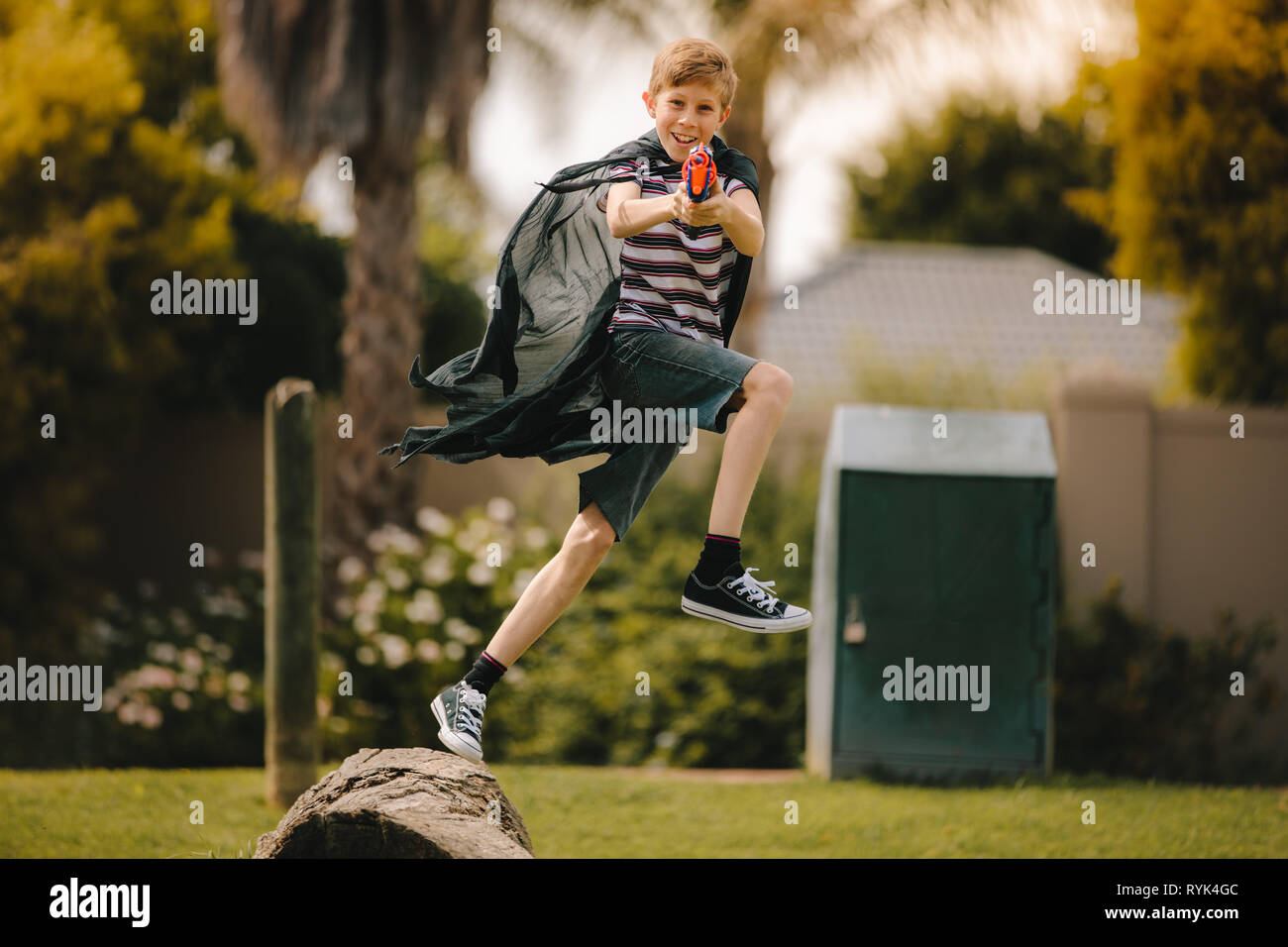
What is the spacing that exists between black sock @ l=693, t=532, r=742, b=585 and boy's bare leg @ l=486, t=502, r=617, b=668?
0.91ft

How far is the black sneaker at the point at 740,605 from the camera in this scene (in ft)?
11.1

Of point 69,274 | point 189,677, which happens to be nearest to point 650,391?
point 189,677

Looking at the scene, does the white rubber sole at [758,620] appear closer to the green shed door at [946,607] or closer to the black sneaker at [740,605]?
the black sneaker at [740,605]

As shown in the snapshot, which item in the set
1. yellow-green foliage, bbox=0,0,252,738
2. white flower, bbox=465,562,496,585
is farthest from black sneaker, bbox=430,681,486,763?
yellow-green foliage, bbox=0,0,252,738

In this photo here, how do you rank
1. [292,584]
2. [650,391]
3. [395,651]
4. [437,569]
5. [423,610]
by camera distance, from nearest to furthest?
[650,391], [292,584], [395,651], [423,610], [437,569]

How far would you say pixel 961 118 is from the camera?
87.9 ft

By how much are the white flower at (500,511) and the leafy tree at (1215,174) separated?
4.76 m

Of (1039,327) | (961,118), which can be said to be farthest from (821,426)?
(961,118)

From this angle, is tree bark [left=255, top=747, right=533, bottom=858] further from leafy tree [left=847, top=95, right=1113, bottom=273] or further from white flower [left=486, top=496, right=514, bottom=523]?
leafy tree [left=847, top=95, right=1113, bottom=273]

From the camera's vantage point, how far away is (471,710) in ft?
11.8

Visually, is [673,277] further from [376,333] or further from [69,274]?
[69,274]

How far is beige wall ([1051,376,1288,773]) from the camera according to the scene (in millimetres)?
8398

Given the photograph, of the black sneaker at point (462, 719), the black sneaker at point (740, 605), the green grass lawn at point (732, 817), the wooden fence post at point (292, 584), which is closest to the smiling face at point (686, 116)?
the black sneaker at point (740, 605)

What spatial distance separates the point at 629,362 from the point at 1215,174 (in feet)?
22.2
